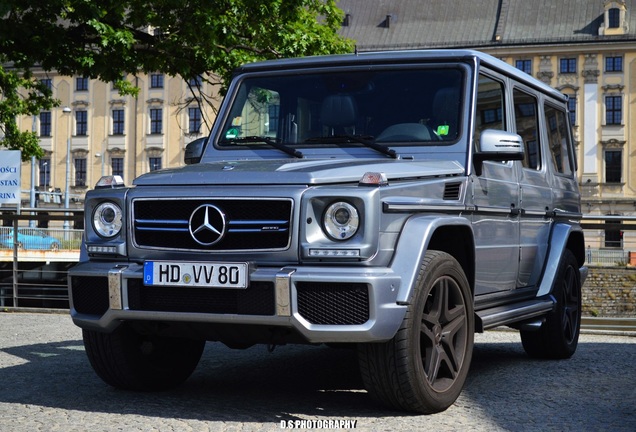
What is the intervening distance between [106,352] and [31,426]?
0.92 metres

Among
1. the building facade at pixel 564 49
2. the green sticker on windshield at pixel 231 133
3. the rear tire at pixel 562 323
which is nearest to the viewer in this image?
the green sticker on windshield at pixel 231 133

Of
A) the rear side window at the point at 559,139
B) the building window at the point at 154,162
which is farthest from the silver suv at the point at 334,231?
the building window at the point at 154,162

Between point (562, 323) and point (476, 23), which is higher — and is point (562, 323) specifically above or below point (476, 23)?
below

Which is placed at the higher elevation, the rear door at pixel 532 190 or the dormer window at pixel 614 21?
the dormer window at pixel 614 21

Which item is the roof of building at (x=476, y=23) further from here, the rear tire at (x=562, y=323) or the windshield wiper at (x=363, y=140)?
the windshield wiper at (x=363, y=140)

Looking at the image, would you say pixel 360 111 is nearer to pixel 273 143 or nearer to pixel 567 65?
pixel 273 143

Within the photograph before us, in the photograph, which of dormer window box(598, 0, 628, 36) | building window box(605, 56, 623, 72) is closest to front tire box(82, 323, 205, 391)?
dormer window box(598, 0, 628, 36)

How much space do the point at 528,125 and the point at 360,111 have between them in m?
1.73

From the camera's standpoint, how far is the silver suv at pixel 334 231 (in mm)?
5008

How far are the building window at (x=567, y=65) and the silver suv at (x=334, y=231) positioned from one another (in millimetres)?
66281

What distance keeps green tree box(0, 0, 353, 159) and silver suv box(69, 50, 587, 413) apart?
8.68 m

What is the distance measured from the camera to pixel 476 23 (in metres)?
72.2

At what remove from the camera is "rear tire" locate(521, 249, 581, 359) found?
7.96 meters

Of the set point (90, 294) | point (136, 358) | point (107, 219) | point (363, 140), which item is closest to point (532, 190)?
point (363, 140)
